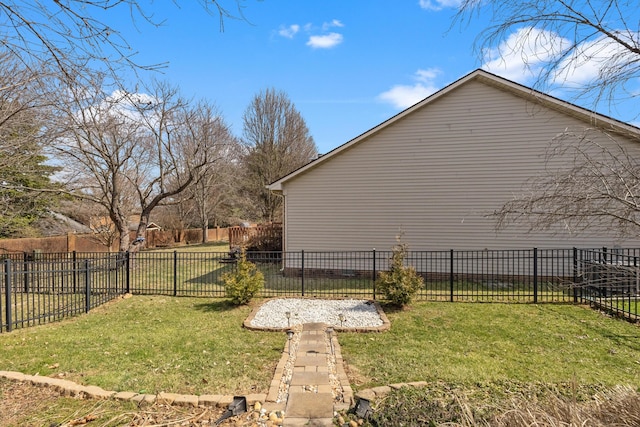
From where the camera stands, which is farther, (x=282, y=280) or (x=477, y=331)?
(x=282, y=280)

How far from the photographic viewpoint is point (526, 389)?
3826 millimetres

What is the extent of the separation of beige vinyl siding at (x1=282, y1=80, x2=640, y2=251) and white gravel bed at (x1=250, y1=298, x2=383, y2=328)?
4011 mm

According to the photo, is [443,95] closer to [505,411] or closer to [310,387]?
Result: [310,387]

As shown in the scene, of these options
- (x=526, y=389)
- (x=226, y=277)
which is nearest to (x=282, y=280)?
(x=226, y=277)

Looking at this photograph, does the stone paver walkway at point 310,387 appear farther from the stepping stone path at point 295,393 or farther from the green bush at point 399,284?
the green bush at point 399,284

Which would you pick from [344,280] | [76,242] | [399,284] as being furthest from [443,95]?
[76,242]

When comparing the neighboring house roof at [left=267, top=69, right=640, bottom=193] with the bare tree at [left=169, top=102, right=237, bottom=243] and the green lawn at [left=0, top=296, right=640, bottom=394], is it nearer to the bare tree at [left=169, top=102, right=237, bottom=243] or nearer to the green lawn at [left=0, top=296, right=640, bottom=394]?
the green lawn at [left=0, top=296, right=640, bottom=394]

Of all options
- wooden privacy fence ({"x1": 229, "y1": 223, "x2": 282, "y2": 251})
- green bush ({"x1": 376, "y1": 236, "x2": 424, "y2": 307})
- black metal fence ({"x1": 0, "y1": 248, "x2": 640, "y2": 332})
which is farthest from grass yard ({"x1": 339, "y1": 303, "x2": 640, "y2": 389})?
wooden privacy fence ({"x1": 229, "y1": 223, "x2": 282, "y2": 251})

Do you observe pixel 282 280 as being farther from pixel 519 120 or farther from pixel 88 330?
pixel 519 120

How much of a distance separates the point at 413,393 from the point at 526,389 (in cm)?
131

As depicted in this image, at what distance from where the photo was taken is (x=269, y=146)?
29.1m

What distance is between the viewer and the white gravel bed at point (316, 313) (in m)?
6.57

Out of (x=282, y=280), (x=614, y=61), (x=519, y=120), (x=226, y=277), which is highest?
(x=519, y=120)

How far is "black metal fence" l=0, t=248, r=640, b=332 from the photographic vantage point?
25.1 feet
